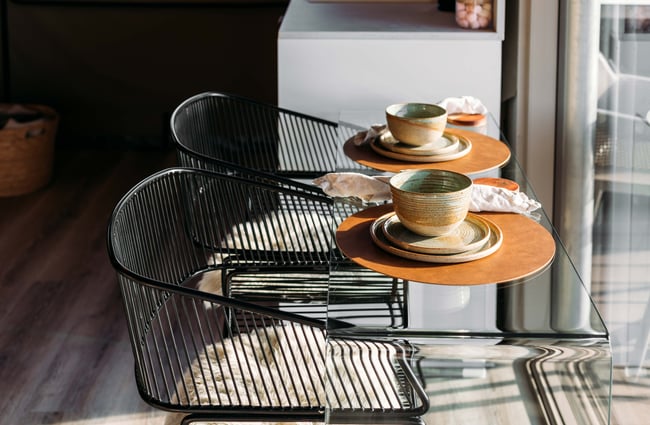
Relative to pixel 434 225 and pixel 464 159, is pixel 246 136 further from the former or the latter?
pixel 434 225

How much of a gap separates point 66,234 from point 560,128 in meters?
1.91

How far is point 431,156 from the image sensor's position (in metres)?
2.04

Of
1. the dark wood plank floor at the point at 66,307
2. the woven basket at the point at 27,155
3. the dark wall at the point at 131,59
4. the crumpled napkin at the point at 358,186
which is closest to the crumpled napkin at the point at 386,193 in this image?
the crumpled napkin at the point at 358,186

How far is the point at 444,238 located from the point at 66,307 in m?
1.84

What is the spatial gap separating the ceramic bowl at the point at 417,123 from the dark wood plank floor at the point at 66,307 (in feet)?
3.17

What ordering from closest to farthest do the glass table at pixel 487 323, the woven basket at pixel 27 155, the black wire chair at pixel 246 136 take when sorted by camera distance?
the glass table at pixel 487 323
the black wire chair at pixel 246 136
the woven basket at pixel 27 155

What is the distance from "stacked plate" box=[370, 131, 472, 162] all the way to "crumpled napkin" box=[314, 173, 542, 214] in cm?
21

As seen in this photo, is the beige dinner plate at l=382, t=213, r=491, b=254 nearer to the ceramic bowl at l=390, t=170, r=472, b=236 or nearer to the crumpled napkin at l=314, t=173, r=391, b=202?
the ceramic bowl at l=390, t=170, r=472, b=236

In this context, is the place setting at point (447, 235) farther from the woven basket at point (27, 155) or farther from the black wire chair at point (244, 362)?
the woven basket at point (27, 155)

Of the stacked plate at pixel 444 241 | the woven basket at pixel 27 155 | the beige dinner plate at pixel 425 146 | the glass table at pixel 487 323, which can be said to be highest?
the beige dinner plate at pixel 425 146

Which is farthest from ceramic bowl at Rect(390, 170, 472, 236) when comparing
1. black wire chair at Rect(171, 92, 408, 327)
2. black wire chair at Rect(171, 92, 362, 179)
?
black wire chair at Rect(171, 92, 362, 179)

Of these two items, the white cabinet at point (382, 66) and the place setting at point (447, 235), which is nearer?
the place setting at point (447, 235)

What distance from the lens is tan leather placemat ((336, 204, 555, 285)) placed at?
57.3 inches

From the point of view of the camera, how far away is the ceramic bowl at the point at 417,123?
2014mm
